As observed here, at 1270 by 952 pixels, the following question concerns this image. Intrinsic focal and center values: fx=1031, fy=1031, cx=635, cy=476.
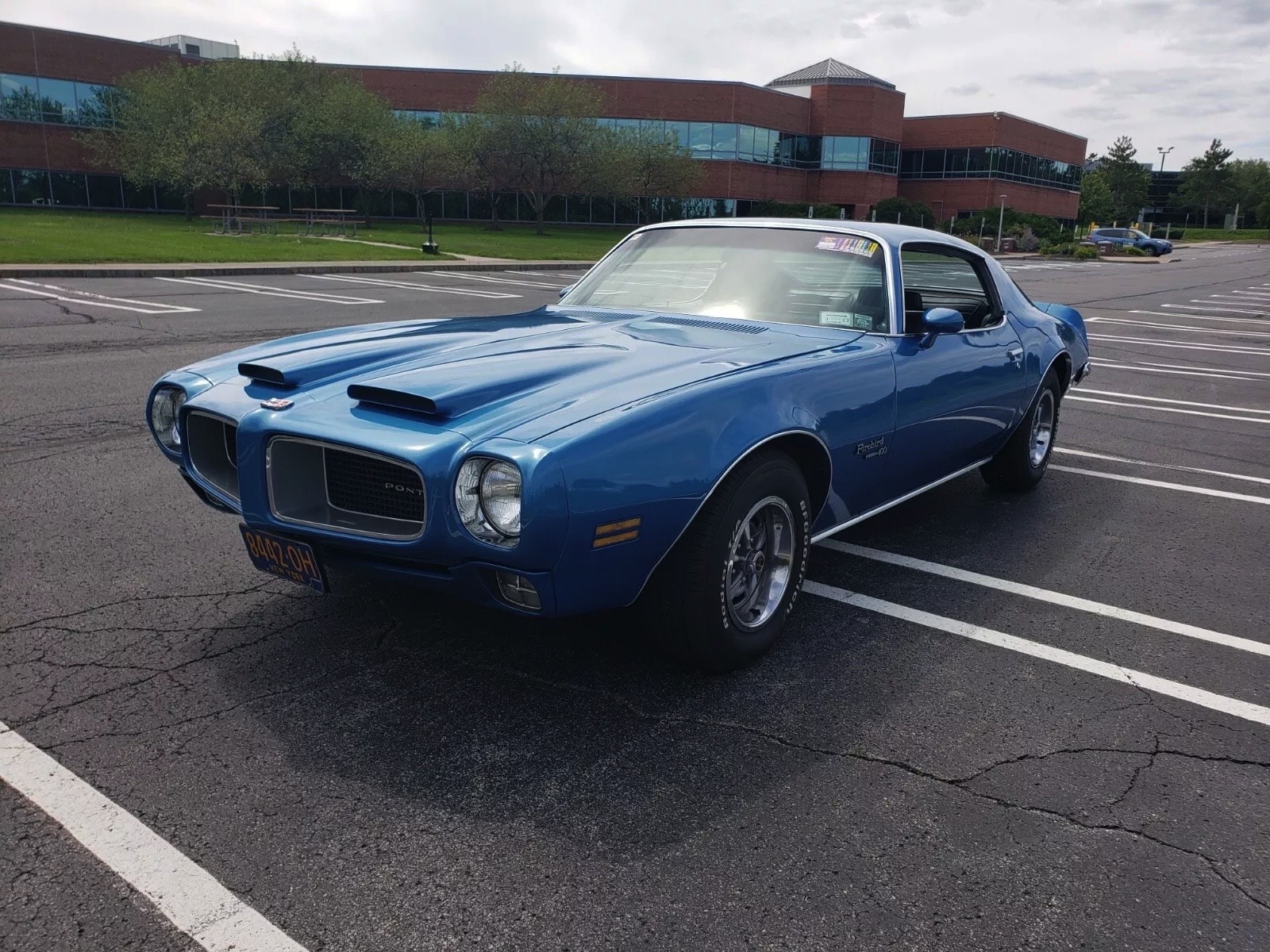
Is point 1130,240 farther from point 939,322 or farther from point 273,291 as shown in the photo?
point 939,322

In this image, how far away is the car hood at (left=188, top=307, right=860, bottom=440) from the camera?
307 cm

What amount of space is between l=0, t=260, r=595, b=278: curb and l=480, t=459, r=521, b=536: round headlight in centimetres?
1949

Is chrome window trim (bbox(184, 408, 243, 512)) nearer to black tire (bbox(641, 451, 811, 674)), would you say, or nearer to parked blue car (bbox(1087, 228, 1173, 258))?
black tire (bbox(641, 451, 811, 674))

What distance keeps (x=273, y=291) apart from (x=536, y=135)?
94.3ft

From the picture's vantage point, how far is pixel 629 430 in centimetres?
299

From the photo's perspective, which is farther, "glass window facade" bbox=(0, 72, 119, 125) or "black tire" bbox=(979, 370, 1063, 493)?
"glass window facade" bbox=(0, 72, 119, 125)

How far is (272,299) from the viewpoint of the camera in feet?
54.7

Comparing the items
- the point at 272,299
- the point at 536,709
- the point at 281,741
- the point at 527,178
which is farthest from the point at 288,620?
the point at 527,178

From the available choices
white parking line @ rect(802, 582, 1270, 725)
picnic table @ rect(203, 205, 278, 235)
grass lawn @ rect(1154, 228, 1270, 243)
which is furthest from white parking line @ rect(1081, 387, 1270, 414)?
grass lawn @ rect(1154, 228, 1270, 243)

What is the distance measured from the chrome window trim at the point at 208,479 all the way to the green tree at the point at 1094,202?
91.6 meters

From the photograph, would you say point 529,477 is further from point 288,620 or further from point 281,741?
point 288,620

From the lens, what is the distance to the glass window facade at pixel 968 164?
63656mm

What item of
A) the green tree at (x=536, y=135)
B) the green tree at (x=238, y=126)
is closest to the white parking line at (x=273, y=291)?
the green tree at (x=238, y=126)

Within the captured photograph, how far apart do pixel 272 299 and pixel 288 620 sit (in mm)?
13960
